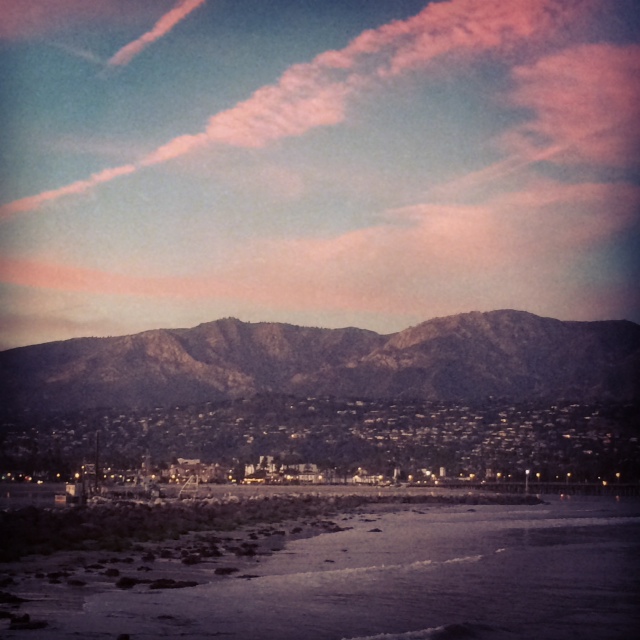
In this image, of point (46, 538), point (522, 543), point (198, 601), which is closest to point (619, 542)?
point (522, 543)

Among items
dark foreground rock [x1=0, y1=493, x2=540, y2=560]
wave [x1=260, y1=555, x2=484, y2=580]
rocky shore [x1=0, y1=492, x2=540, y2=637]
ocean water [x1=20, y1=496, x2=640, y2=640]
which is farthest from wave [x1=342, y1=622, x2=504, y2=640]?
dark foreground rock [x1=0, y1=493, x2=540, y2=560]

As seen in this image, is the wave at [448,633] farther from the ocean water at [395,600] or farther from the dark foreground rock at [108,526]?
the dark foreground rock at [108,526]

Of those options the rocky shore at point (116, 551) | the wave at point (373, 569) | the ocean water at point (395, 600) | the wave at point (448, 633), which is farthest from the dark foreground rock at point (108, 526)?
the wave at point (448, 633)

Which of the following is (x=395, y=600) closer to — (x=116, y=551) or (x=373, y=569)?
(x=373, y=569)

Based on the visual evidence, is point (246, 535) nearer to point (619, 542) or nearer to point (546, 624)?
point (619, 542)

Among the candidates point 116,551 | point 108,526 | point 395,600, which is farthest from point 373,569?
point 108,526

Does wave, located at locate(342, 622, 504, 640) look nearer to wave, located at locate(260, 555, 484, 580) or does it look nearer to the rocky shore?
the rocky shore
